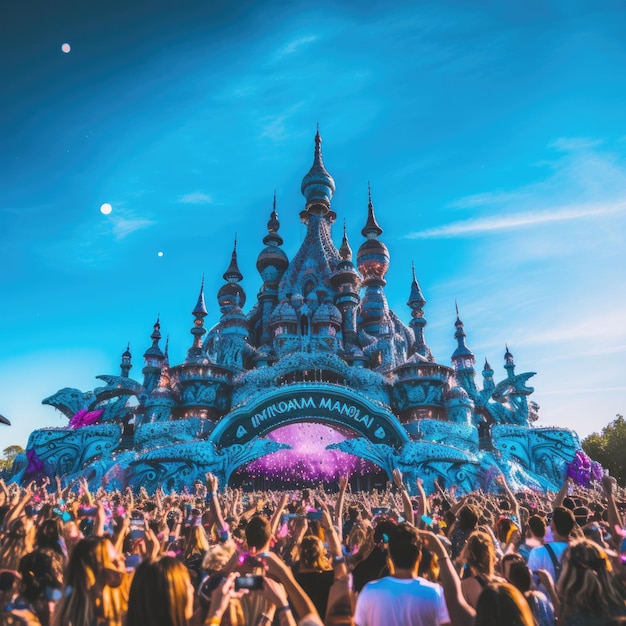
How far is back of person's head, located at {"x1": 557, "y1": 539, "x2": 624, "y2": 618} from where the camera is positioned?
8.74 ft

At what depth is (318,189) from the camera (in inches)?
2297

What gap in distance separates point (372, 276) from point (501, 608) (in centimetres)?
5286

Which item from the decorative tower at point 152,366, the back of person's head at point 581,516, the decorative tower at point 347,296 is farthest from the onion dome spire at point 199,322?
the back of person's head at point 581,516

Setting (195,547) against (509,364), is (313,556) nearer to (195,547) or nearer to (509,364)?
(195,547)

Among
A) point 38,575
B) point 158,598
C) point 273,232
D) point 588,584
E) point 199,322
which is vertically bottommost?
point 588,584

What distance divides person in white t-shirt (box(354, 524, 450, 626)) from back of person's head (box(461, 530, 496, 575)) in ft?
2.21

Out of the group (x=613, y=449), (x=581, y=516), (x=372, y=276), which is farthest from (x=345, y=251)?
(x=581, y=516)

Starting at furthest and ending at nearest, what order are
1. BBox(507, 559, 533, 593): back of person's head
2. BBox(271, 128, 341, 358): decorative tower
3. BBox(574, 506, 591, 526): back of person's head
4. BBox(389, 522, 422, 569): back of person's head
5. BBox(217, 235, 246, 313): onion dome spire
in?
BBox(217, 235, 246, 313): onion dome spire < BBox(271, 128, 341, 358): decorative tower < BBox(574, 506, 591, 526): back of person's head < BBox(507, 559, 533, 593): back of person's head < BBox(389, 522, 422, 569): back of person's head

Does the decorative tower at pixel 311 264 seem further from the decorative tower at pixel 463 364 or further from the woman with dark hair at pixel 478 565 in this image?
the woman with dark hair at pixel 478 565

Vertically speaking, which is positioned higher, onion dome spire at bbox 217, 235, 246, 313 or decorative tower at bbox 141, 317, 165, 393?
onion dome spire at bbox 217, 235, 246, 313

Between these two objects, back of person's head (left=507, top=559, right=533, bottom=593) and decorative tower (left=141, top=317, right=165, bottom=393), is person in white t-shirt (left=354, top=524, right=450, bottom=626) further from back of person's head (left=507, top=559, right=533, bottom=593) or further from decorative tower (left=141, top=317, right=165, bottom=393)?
decorative tower (left=141, top=317, right=165, bottom=393)

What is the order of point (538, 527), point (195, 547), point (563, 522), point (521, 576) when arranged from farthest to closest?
1. point (195, 547)
2. point (538, 527)
3. point (563, 522)
4. point (521, 576)

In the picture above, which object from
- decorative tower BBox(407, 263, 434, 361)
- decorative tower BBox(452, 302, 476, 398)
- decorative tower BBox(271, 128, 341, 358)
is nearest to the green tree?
decorative tower BBox(452, 302, 476, 398)

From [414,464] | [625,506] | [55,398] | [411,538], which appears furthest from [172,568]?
[55,398]
